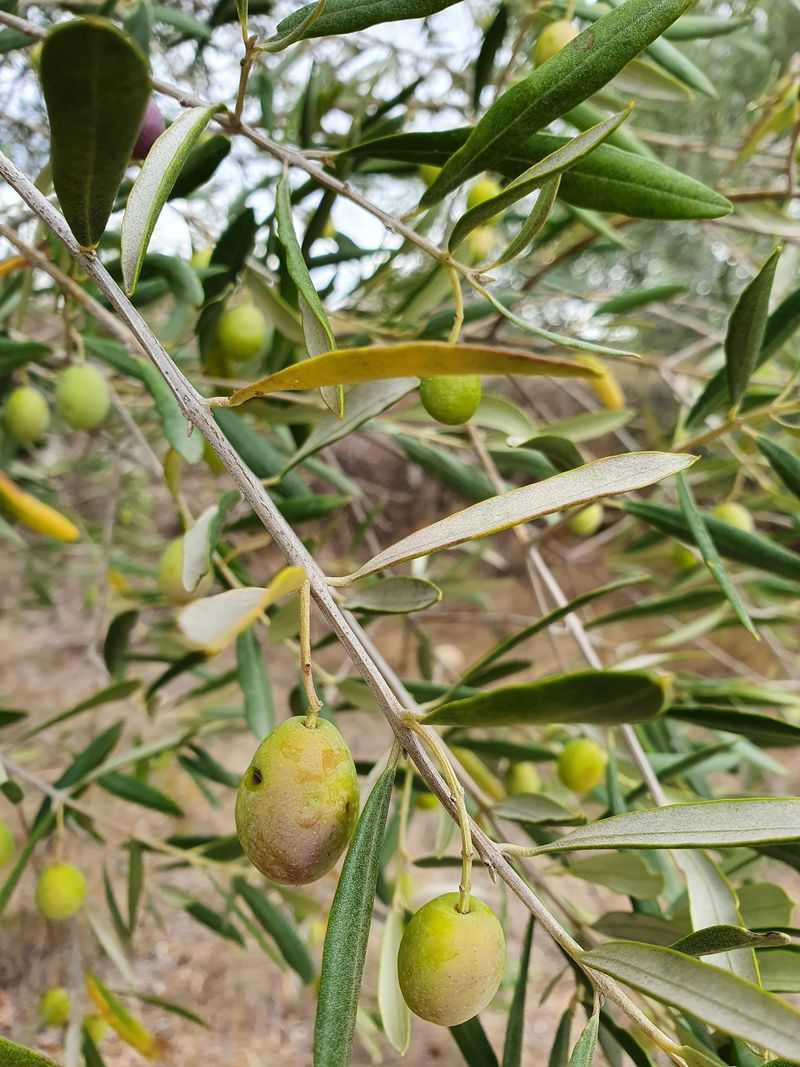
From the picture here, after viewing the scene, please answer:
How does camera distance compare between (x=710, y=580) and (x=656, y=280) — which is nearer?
(x=710, y=580)

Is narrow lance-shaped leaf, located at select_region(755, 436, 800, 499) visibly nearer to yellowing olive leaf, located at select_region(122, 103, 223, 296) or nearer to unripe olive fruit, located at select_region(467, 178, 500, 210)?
unripe olive fruit, located at select_region(467, 178, 500, 210)

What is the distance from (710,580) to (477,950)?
1.29 meters

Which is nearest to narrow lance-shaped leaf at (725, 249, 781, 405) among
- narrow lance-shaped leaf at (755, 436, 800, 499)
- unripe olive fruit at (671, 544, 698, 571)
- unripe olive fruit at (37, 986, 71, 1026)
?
narrow lance-shaped leaf at (755, 436, 800, 499)

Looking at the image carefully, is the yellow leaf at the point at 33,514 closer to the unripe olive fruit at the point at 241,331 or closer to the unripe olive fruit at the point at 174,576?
the unripe olive fruit at the point at 174,576

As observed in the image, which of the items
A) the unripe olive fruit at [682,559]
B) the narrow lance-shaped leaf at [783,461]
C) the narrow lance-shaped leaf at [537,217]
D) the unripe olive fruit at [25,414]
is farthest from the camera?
the unripe olive fruit at [682,559]

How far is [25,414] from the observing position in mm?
1142

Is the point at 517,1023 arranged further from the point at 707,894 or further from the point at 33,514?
the point at 33,514

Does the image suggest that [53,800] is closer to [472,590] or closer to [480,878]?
[472,590]

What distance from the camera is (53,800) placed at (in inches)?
41.7

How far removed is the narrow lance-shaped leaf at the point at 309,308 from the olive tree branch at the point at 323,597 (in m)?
0.08

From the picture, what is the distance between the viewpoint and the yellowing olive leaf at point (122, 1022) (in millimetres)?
1106

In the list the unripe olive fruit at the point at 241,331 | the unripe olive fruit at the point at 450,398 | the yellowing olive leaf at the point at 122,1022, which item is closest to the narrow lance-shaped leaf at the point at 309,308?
the unripe olive fruit at the point at 450,398

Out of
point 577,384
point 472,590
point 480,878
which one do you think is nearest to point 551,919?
point 472,590

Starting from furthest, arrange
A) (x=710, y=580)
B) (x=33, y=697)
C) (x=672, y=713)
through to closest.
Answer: (x=33, y=697) → (x=710, y=580) → (x=672, y=713)
